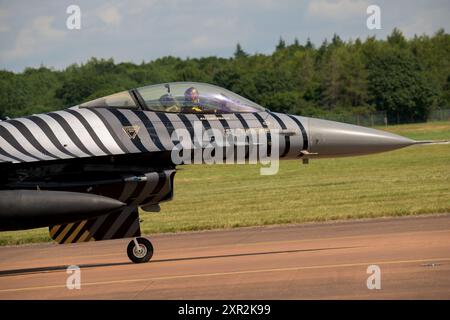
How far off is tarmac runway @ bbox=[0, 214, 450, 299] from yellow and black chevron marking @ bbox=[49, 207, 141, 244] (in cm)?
56

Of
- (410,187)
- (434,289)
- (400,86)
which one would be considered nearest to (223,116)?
(434,289)

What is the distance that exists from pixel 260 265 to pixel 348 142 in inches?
103

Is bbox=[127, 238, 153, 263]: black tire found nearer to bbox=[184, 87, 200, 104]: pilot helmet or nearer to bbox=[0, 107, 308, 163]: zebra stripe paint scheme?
bbox=[0, 107, 308, 163]: zebra stripe paint scheme

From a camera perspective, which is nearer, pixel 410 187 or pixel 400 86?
pixel 410 187

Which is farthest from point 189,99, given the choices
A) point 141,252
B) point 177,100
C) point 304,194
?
point 304,194

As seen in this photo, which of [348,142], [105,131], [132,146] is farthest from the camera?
[348,142]

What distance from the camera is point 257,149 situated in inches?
589

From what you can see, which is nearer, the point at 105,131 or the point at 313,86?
the point at 105,131

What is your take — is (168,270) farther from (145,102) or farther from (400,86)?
(400,86)

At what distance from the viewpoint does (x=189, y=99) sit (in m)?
15.3

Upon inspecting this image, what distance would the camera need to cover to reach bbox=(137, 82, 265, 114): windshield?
50.1 ft

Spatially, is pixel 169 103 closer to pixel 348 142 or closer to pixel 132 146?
pixel 132 146
